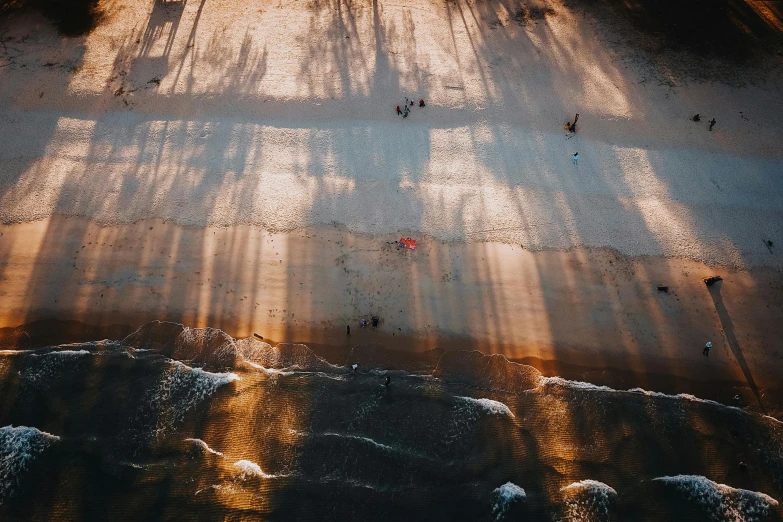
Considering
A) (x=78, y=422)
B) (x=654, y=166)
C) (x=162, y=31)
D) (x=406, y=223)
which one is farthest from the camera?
(x=162, y=31)

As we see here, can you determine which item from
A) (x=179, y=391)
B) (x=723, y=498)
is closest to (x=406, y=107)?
(x=179, y=391)

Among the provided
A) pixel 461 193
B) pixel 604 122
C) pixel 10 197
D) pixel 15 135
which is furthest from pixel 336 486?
pixel 15 135

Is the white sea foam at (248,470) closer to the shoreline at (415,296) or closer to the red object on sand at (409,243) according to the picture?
the shoreline at (415,296)

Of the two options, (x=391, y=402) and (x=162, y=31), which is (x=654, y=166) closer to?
(x=391, y=402)

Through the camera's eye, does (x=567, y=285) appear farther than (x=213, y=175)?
No

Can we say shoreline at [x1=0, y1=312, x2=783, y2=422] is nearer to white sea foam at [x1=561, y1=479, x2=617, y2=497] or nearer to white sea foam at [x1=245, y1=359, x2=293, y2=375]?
white sea foam at [x1=245, y1=359, x2=293, y2=375]

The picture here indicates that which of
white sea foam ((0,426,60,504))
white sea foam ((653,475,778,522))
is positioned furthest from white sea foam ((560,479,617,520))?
white sea foam ((0,426,60,504))
